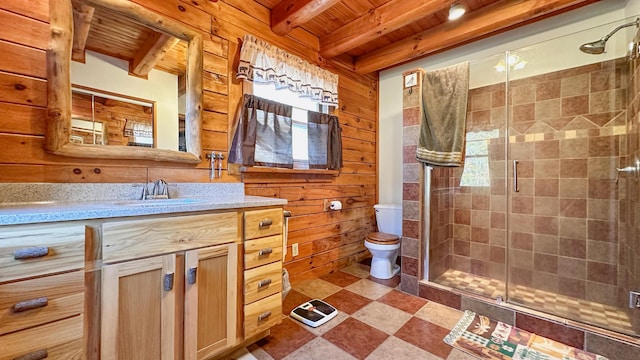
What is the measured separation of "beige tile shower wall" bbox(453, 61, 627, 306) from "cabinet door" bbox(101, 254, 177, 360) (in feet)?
8.42

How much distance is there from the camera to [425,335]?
5.35 ft

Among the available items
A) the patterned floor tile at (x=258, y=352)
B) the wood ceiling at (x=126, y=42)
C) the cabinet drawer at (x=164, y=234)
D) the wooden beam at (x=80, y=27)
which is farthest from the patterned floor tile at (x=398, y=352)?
the wooden beam at (x=80, y=27)

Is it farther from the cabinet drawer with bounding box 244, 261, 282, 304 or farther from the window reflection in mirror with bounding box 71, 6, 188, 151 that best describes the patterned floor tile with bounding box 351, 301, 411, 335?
the window reflection in mirror with bounding box 71, 6, 188, 151

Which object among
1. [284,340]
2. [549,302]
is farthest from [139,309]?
[549,302]

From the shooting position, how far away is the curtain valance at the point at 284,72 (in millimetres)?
1938

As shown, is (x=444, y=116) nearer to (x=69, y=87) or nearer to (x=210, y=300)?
(x=210, y=300)

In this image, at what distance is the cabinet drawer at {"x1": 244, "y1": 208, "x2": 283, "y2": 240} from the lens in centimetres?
142

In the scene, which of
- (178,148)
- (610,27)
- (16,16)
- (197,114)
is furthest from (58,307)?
(610,27)

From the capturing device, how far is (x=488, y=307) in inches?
72.0

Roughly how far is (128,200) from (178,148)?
0.43m


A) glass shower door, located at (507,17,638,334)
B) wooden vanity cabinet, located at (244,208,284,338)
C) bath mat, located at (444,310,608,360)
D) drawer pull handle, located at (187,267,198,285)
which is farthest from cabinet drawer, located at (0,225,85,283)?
glass shower door, located at (507,17,638,334)

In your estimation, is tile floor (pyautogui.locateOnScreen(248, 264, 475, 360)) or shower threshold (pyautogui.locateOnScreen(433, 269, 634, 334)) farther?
shower threshold (pyautogui.locateOnScreen(433, 269, 634, 334))

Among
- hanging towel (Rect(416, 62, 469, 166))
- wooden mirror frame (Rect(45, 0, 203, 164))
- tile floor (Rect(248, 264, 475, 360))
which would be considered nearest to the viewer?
wooden mirror frame (Rect(45, 0, 203, 164))

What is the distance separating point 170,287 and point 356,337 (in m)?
1.15
